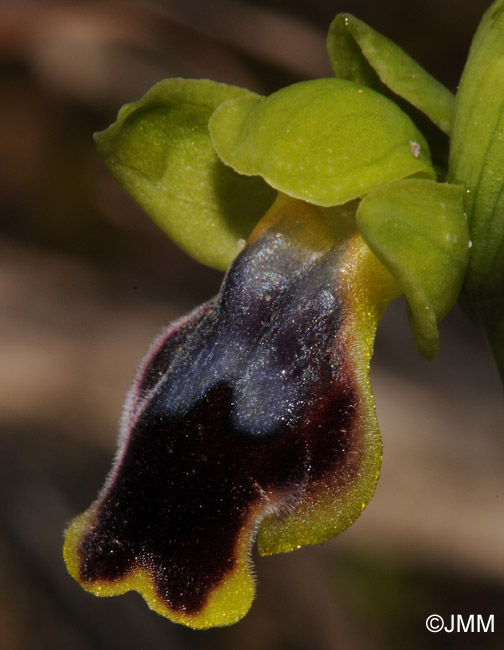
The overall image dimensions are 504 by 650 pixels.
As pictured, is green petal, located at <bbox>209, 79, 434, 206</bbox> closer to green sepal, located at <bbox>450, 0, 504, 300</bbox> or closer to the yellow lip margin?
green sepal, located at <bbox>450, 0, 504, 300</bbox>

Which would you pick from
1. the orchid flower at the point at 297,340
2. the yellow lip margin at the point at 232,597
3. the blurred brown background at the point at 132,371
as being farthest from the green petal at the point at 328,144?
the blurred brown background at the point at 132,371

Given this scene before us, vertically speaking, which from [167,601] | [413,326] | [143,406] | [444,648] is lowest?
[444,648]

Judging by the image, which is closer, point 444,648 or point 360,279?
point 360,279

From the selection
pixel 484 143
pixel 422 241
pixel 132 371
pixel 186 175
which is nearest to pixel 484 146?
pixel 484 143

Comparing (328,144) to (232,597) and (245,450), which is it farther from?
(232,597)

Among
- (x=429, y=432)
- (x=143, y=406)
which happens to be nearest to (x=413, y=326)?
(x=143, y=406)

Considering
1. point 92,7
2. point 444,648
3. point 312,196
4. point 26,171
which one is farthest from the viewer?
point 26,171

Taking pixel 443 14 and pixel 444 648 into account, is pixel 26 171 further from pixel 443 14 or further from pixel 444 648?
pixel 444 648

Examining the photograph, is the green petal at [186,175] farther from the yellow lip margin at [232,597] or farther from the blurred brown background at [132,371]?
the blurred brown background at [132,371]
